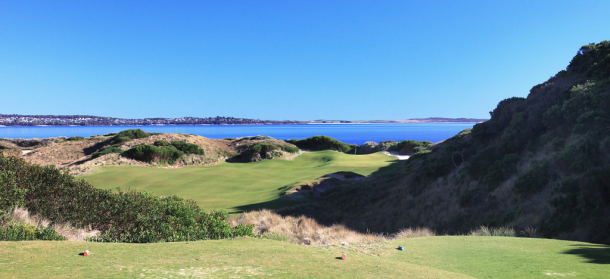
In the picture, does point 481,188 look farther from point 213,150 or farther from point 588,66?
point 213,150

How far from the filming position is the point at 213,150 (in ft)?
125

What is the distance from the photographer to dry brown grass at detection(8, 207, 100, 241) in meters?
6.04

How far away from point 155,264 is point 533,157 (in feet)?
47.3

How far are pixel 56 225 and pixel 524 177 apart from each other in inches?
534

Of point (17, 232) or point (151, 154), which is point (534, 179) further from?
point (151, 154)

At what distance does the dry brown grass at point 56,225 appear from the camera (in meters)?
6.04

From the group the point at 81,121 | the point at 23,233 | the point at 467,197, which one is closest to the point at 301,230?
the point at 23,233

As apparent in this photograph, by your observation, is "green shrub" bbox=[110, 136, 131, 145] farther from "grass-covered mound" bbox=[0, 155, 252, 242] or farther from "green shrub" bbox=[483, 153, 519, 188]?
"green shrub" bbox=[483, 153, 519, 188]

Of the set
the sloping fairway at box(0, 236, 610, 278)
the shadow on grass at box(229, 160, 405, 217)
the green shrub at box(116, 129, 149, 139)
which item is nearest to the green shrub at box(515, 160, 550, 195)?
the sloping fairway at box(0, 236, 610, 278)

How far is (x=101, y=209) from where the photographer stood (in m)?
6.98

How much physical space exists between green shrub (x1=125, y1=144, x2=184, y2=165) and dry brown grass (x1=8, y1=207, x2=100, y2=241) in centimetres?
2486

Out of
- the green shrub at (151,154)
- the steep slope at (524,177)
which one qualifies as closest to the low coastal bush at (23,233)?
the steep slope at (524,177)

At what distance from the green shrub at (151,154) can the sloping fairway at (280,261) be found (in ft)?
88.4

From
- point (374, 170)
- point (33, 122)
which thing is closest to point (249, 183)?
point (374, 170)
